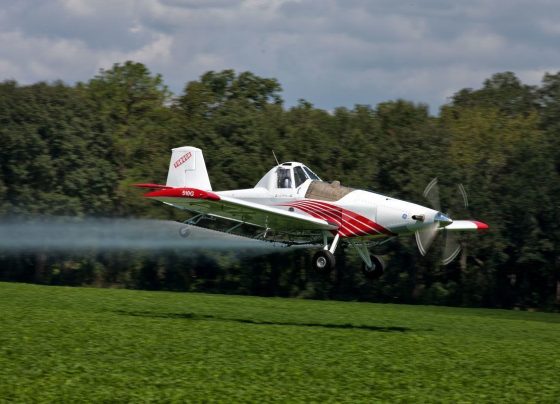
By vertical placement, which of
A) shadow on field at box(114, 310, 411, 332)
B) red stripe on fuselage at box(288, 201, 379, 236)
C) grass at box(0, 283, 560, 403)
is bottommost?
grass at box(0, 283, 560, 403)

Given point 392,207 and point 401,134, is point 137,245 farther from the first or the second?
point 392,207

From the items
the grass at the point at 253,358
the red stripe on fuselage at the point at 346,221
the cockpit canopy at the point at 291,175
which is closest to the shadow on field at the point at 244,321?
the grass at the point at 253,358

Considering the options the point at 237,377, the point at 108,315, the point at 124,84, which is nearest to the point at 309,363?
the point at 237,377

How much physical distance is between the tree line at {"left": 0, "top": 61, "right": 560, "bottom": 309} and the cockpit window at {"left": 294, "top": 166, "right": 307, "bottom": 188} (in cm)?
2712

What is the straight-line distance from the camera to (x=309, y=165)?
57.0m

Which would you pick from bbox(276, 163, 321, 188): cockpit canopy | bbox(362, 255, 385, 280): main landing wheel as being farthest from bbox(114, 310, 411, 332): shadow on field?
bbox(276, 163, 321, 188): cockpit canopy

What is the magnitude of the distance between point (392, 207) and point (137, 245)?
2727 centimetres

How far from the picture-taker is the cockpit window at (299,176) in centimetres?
2659

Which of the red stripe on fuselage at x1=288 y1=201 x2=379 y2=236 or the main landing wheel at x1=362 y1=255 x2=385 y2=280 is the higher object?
the red stripe on fuselage at x1=288 y1=201 x2=379 y2=236

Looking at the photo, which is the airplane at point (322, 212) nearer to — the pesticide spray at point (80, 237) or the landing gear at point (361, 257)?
the landing gear at point (361, 257)

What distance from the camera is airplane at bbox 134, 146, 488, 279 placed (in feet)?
82.8

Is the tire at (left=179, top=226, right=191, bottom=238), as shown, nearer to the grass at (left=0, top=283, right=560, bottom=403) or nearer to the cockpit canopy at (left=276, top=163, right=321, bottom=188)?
the grass at (left=0, top=283, right=560, bottom=403)

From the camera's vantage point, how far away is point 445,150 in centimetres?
5909

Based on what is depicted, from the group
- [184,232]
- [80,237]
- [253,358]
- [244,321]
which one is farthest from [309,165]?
[253,358]
